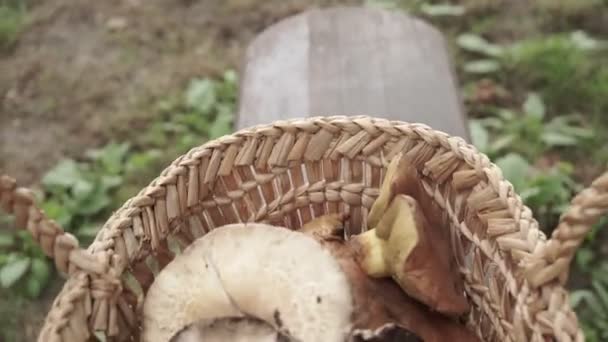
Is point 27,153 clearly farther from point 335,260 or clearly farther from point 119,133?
point 335,260

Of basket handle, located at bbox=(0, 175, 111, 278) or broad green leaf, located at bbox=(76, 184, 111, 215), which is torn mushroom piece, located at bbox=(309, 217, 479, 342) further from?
broad green leaf, located at bbox=(76, 184, 111, 215)

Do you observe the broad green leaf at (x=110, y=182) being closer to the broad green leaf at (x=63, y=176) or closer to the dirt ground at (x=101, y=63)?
the broad green leaf at (x=63, y=176)

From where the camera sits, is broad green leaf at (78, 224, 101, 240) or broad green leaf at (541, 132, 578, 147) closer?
broad green leaf at (78, 224, 101, 240)

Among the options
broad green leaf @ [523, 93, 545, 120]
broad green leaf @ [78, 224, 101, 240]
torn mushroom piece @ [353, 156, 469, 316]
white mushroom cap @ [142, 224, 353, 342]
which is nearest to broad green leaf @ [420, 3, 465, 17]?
broad green leaf @ [523, 93, 545, 120]

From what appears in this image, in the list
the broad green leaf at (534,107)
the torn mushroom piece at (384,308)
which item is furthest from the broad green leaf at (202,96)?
the torn mushroom piece at (384,308)

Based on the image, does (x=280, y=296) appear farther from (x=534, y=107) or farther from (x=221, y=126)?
(x=534, y=107)

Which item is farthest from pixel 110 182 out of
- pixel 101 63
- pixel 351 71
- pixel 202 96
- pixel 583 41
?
pixel 583 41
